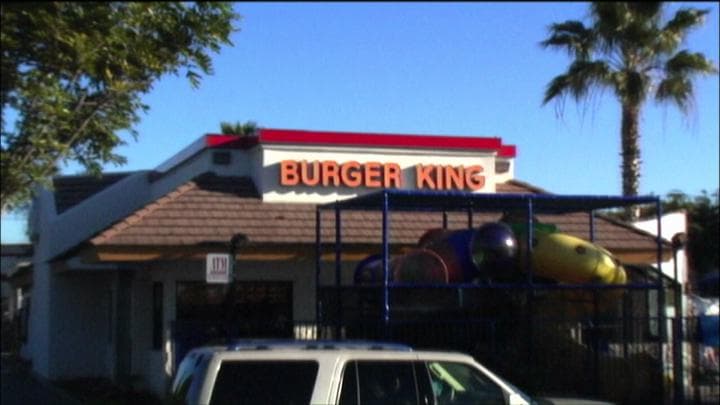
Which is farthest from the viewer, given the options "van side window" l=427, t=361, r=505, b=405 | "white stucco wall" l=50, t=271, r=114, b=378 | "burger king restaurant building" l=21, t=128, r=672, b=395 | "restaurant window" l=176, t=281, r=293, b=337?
"white stucco wall" l=50, t=271, r=114, b=378

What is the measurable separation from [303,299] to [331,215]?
159cm

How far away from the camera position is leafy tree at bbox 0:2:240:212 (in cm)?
1174

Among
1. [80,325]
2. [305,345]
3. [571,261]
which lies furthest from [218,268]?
[80,325]

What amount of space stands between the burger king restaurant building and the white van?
769 cm

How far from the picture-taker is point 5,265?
4403 centimetres

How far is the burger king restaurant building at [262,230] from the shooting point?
19.1 meters

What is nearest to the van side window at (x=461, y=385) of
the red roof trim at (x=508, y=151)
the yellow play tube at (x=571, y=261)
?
the yellow play tube at (x=571, y=261)

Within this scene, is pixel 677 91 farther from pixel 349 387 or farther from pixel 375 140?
pixel 349 387

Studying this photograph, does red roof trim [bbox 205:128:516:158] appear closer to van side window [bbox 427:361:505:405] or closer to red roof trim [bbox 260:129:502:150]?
red roof trim [bbox 260:129:502:150]

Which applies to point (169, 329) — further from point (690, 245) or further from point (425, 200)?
point (690, 245)

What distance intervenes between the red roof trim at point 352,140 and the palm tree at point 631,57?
5.61 meters

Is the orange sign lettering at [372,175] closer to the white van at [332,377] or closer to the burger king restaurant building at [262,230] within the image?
the burger king restaurant building at [262,230]

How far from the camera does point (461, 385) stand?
985cm

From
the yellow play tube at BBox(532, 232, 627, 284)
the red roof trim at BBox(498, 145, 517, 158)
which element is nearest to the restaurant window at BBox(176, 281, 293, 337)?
the yellow play tube at BBox(532, 232, 627, 284)
